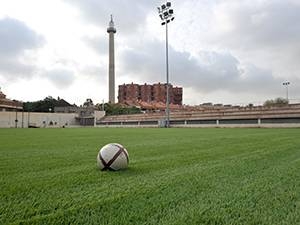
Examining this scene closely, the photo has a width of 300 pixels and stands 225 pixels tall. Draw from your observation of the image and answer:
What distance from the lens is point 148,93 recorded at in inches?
5605

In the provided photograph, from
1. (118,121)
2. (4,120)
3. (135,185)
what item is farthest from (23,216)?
(4,120)

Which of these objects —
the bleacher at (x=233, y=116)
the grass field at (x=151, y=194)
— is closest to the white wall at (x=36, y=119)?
the bleacher at (x=233, y=116)

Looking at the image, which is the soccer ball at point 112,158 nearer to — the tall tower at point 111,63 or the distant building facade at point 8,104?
the distant building facade at point 8,104

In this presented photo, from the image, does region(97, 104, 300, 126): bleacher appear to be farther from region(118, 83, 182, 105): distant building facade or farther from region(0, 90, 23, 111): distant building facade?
region(118, 83, 182, 105): distant building facade

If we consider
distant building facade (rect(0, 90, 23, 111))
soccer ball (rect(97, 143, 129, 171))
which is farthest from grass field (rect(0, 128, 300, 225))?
distant building facade (rect(0, 90, 23, 111))

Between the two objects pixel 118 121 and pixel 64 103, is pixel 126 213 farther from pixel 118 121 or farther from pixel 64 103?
pixel 64 103

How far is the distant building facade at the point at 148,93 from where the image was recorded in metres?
140

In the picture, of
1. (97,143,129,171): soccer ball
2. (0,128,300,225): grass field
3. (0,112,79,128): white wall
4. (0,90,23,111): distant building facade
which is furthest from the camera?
(0,90,23,111): distant building facade

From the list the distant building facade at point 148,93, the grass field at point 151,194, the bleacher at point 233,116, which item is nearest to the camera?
the grass field at point 151,194

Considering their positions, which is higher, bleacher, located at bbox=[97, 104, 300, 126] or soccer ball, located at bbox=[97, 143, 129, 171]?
bleacher, located at bbox=[97, 104, 300, 126]

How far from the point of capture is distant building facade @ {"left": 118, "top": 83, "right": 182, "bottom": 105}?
14038 cm

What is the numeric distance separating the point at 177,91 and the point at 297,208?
461ft

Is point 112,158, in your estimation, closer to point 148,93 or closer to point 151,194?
point 151,194

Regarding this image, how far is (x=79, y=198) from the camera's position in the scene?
425 cm
